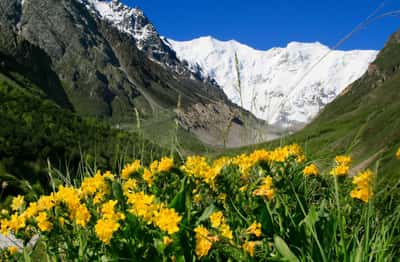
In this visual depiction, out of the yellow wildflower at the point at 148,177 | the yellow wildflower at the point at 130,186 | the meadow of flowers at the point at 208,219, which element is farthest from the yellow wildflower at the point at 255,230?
the yellow wildflower at the point at 130,186

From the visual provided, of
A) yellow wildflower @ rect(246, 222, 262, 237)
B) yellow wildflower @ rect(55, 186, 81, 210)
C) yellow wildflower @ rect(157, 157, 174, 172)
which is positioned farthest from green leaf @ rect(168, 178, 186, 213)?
yellow wildflower @ rect(55, 186, 81, 210)

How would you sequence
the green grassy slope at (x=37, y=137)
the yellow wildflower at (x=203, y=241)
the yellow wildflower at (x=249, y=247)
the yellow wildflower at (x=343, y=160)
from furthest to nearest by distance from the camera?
the green grassy slope at (x=37, y=137)
the yellow wildflower at (x=343, y=160)
the yellow wildflower at (x=249, y=247)
the yellow wildflower at (x=203, y=241)

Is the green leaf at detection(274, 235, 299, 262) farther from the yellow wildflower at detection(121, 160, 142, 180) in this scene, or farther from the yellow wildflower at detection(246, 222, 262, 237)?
the yellow wildflower at detection(121, 160, 142, 180)

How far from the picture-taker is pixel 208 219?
2740 millimetres

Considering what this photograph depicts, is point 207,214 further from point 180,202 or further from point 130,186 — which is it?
point 130,186

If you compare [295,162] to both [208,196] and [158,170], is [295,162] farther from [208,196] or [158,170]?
[158,170]

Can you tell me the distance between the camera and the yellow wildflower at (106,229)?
2.14 m

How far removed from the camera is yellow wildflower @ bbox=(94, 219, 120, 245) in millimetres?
2141

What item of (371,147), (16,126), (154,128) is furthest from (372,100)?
(154,128)

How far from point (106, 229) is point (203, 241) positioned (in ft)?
1.50

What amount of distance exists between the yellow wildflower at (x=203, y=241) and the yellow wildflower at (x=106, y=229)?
1.26 ft

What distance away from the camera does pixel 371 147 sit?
82125 millimetres

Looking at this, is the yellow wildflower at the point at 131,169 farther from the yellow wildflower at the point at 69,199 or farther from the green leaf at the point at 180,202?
the green leaf at the point at 180,202

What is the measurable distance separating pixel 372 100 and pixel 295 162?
631ft
